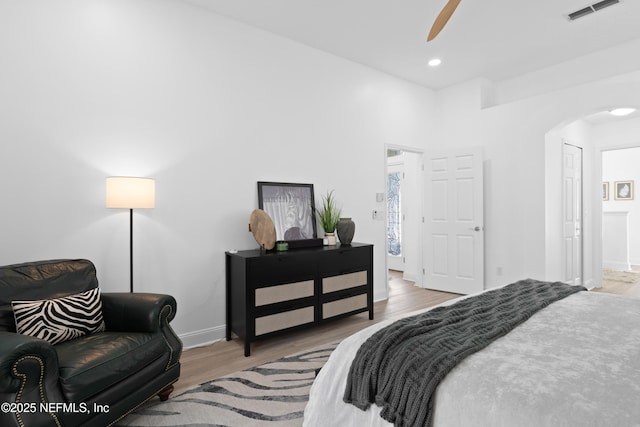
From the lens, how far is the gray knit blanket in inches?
49.4

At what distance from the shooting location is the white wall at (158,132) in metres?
2.46

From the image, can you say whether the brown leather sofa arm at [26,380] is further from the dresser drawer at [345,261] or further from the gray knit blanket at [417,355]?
the dresser drawer at [345,261]

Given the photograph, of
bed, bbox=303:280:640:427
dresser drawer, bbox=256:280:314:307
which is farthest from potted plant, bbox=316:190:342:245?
bed, bbox=303:280:640:427

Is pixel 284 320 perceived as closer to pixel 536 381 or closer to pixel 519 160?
pixel 536 381

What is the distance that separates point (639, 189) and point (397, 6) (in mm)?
7027

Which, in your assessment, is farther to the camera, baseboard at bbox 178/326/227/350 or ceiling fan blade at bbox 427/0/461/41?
baseboard at bbox 178/326/227/350

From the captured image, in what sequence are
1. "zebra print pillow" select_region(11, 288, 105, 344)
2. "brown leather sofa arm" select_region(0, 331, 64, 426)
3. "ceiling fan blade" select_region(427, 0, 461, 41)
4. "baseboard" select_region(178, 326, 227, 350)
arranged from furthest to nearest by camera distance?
"baseboard" select_region(178, 326, 227, 350), "ceiling fan blade" select_region(427, 0, 461, 41), "zebra print pillow" select_region(11, 288, 105, 344), "brown leather sofa arm" select_region(0, 331, 64, 426)

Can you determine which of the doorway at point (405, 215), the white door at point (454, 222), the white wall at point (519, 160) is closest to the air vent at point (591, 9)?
the white wall at point (519, 160)

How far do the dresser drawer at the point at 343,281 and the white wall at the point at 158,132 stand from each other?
0.85 m

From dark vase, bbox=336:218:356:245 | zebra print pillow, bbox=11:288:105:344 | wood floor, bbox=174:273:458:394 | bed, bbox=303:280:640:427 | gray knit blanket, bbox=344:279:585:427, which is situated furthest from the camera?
dark vase, bbox=336:218:356:245

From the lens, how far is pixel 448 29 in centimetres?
358

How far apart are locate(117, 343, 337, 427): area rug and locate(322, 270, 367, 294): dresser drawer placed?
2.94 feet

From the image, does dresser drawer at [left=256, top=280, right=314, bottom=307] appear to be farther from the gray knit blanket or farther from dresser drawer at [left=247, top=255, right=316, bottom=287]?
the gray knit blanket

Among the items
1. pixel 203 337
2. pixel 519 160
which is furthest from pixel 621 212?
pixel 203 337
